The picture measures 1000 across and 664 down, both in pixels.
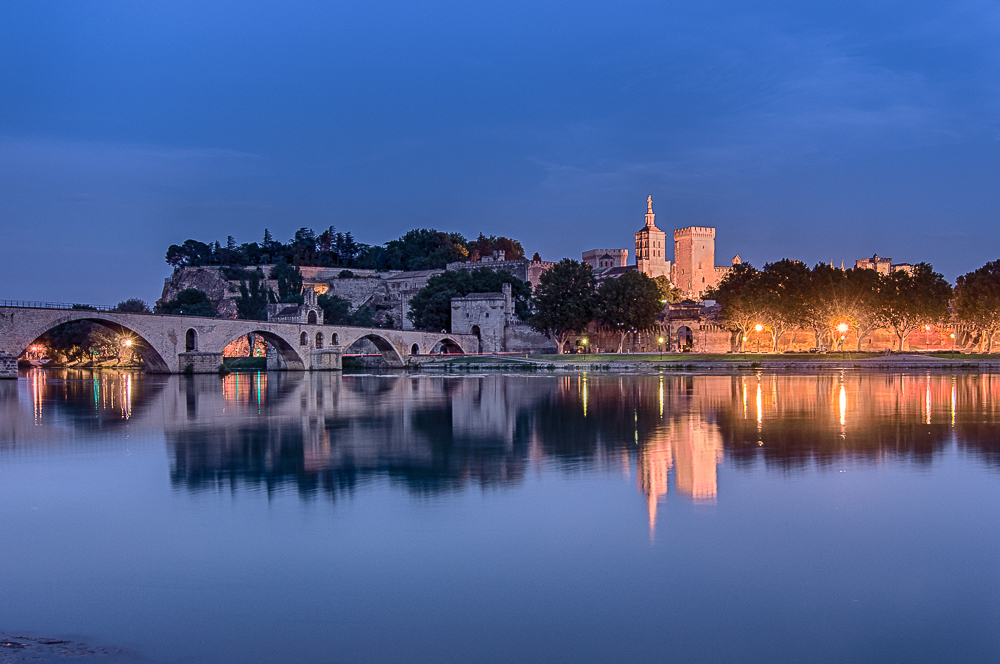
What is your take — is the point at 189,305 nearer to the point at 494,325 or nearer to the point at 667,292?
the point at 494,325

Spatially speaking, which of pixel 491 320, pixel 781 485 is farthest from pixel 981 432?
pixel 491 320

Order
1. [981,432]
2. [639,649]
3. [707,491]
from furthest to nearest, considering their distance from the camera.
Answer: [981,432] < [707,491] < [639,649]

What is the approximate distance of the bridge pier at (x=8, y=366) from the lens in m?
35.9

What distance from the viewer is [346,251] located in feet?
380

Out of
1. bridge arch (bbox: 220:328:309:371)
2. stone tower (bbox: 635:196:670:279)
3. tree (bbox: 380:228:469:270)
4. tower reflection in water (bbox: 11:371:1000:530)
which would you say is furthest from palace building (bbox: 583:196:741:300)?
tower reflection in water (bbox: 11:371:1000:530)

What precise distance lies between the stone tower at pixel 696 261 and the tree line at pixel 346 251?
2124 centimetres

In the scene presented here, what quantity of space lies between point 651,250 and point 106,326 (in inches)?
3228

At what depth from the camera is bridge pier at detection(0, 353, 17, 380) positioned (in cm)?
3588

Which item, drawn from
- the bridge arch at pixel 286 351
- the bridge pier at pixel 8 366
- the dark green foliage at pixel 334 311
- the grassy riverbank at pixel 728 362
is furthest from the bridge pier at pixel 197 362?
the dark green foliage at pixel 334 311

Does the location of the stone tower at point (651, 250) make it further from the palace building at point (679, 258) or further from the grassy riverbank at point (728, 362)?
the grassy riverbank at point (728, 362)

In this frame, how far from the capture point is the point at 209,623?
5.98m

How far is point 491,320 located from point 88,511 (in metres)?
58.0

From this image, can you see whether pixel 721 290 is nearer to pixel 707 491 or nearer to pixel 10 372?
pixel 10 372

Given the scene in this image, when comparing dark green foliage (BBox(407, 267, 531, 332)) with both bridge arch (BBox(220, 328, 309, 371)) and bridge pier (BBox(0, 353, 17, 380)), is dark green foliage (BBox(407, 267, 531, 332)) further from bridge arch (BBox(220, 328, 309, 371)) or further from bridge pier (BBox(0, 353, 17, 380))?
bridge pier (BBox(0, 353, 17, 380))
